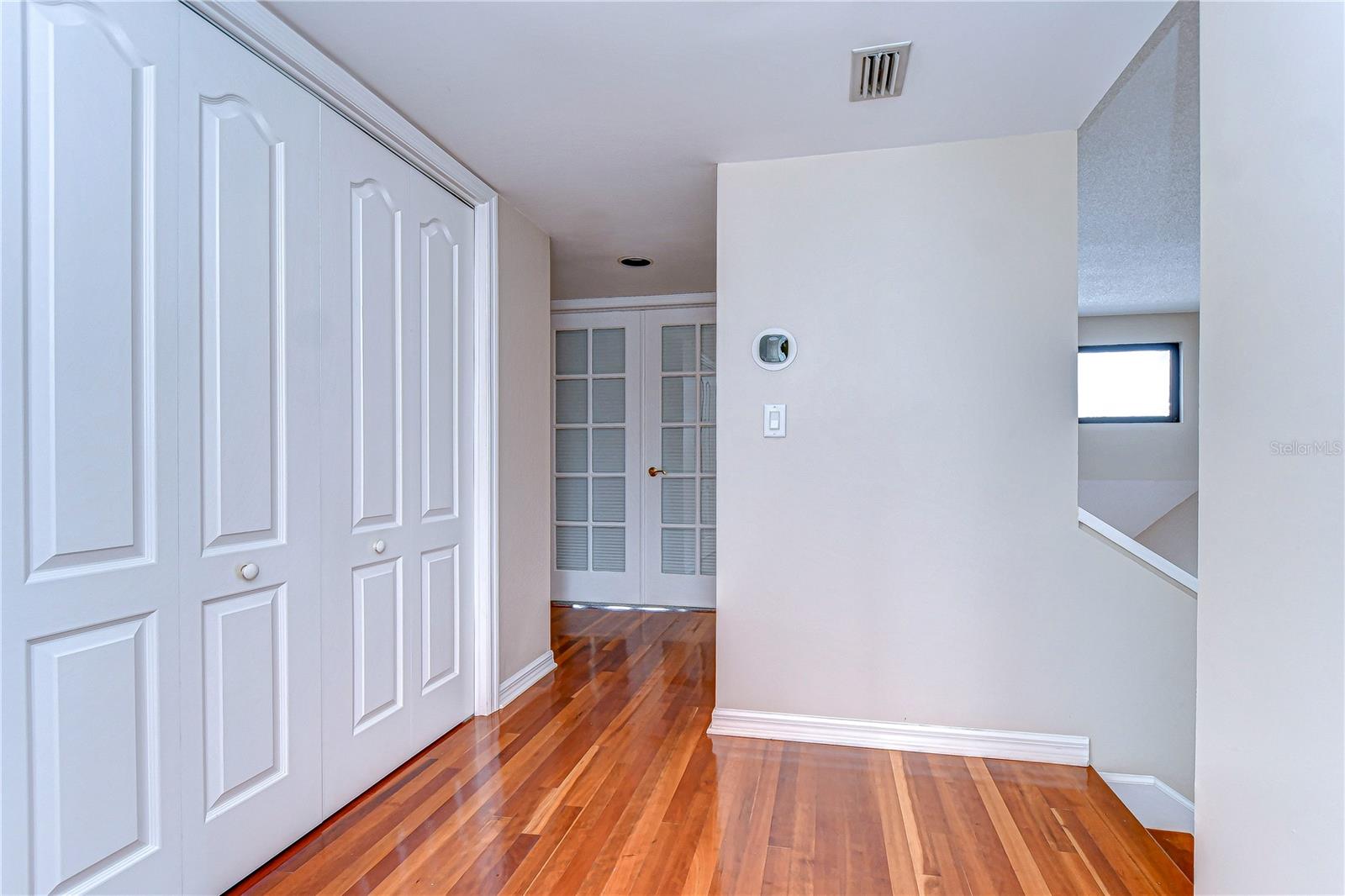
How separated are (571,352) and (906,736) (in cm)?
353

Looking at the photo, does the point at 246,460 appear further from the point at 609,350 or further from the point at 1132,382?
the point at 1132,382

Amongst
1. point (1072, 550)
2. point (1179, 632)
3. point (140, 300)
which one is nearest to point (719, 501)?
point (1072, 550)

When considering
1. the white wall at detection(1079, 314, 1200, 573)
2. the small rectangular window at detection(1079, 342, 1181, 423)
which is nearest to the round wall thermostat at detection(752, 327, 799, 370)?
the small rectangular window at detection(1079, 342, 1181, 423)

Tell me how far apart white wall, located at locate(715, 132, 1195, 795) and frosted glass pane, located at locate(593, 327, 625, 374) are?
7.79 ft

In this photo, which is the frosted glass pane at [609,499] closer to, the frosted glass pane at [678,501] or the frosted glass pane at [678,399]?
the frosted glass pane at [678,501]

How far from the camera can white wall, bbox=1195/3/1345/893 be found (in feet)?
A: 3.46

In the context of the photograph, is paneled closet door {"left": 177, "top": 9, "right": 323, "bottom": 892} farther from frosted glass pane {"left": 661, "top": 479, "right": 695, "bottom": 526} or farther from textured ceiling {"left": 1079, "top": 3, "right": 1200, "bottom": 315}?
frosted glass pane {"left": 661, "top": 479, "right": 695, "bottom": 526}

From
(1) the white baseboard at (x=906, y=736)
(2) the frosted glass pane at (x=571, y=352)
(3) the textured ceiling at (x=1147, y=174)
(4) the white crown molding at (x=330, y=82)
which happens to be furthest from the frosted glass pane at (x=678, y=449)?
(3) the textured ceiling at (x=1147, y=174)

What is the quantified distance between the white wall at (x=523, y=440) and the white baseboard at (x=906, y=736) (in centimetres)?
107

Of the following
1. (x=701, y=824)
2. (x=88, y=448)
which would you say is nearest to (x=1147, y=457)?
(x=701, y=824)

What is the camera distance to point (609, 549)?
515 centimetres

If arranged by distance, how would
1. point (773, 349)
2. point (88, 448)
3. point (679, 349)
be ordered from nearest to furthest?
point (88, 448), point (773, 349), point (679, 349)

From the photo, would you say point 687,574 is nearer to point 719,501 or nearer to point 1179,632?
point 719,501

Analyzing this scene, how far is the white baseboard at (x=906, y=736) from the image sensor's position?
8.17 ft
